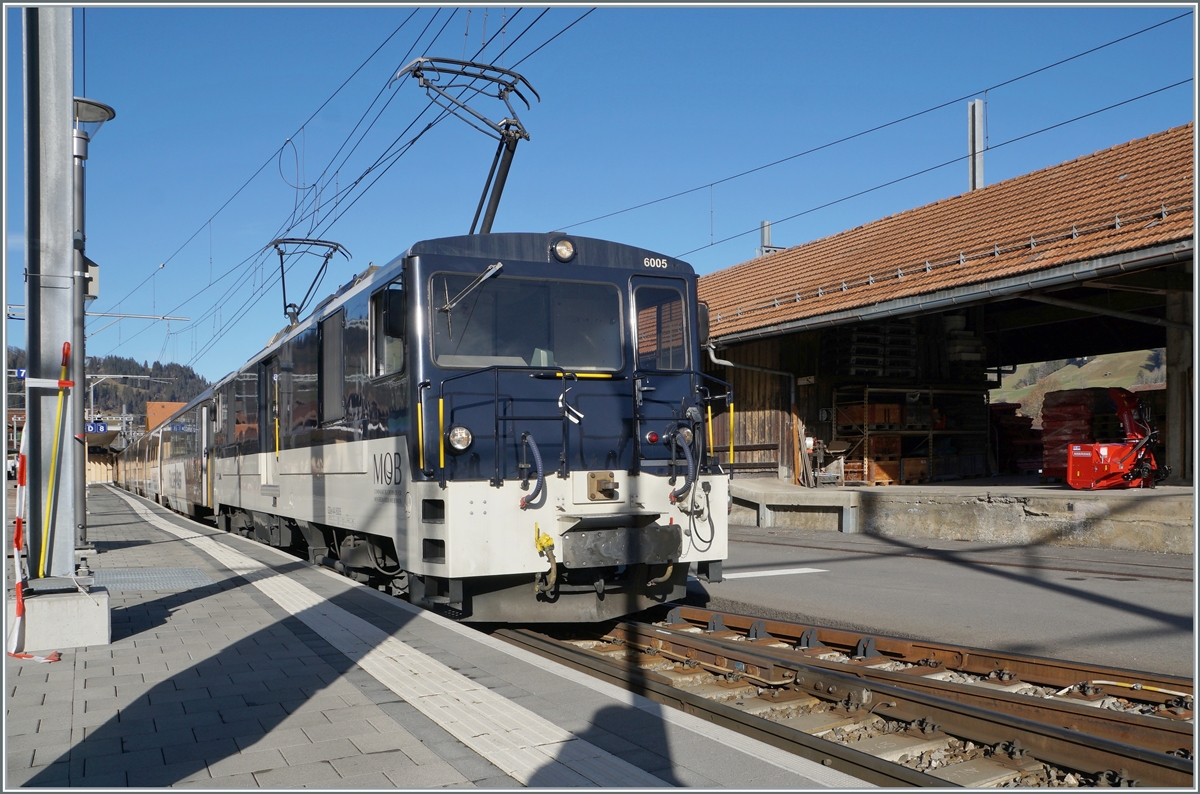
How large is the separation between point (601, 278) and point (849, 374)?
498 inches

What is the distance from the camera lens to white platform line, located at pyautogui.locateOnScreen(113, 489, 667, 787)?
3.98 m

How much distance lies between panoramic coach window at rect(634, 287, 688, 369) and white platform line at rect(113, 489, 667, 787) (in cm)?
313

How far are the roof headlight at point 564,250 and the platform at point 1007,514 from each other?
8508 millimetres

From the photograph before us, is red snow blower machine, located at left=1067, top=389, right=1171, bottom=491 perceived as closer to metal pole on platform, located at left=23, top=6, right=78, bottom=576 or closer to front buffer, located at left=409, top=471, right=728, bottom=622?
front buffer, located at left=409, top=471, right=728, bottom=622

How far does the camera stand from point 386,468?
8.17 m

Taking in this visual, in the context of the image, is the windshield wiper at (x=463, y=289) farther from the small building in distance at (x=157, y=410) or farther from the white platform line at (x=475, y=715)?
the small building in distance at (x=157, y=410)

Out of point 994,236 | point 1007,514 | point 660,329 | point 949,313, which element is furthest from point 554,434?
point 949,313

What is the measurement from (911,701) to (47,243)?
645 centimetres

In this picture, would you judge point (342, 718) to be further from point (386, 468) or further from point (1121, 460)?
point (1121, 460)

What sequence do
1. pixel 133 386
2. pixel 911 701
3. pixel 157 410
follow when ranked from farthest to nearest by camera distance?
pixel 133 386 → pixel 157 410 → pixel 911 701

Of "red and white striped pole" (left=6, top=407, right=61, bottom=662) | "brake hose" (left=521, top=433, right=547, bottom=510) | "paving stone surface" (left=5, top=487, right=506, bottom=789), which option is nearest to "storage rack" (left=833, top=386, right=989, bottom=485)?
"brake hose" (left=521, top=433, right=547, bottom=510)

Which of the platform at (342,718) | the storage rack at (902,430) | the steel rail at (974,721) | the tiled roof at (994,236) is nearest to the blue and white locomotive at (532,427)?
the platform at (342,718)

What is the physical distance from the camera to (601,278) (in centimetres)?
828

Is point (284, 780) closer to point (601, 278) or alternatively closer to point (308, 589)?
point (601, 278)
